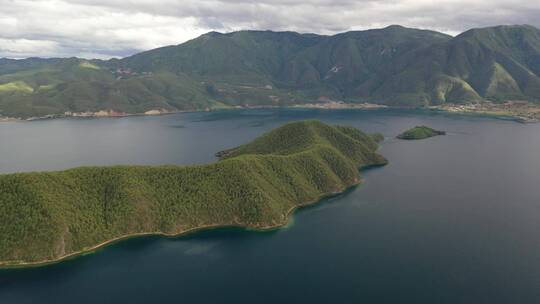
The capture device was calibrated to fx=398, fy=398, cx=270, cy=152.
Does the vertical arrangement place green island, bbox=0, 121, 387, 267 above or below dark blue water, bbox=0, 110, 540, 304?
above

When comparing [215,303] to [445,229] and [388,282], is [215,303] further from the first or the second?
[445,229]

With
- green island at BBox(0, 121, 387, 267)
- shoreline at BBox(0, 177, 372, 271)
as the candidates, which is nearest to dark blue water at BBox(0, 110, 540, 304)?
shoreline at BBox(0, 177, 372, 271)

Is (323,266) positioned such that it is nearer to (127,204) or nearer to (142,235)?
(142,235)

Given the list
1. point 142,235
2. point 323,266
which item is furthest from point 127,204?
point 323,266

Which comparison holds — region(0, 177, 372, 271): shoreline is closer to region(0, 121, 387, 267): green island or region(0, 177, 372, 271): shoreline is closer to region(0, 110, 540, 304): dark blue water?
region(0, 121, 387, 267): green island

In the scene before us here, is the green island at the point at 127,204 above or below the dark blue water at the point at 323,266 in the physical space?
above

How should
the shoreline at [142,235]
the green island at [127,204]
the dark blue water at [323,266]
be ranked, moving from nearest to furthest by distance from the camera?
the dark blue water at [323,266] → the shoreline at [142,235] → the green island at [127,204]

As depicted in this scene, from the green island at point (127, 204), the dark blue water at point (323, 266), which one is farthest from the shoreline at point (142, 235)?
the dark blue water at point (323, 266)

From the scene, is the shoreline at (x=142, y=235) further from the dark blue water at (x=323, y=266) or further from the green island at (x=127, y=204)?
the dark blue water at (x=323, y=266)
